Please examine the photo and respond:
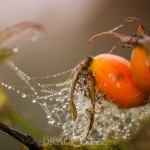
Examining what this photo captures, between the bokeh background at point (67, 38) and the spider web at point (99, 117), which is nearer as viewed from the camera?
the spider web at point (99, 117)

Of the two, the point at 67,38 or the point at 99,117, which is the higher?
the point at 67,38

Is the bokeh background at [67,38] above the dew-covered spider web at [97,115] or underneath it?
above

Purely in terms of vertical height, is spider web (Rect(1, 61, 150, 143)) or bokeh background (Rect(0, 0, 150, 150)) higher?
bokeh background (Rect(0, 0, 150, 150))

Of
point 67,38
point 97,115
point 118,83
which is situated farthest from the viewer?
point 67,38

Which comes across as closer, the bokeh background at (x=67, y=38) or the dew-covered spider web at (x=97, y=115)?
the dew-covered spider web at (x=97, y=115)

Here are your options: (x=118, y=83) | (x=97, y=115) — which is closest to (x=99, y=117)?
(x=97, y=115)

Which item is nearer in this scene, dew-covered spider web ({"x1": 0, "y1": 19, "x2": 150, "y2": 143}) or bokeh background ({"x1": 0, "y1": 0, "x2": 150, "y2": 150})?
dew-covered spider web ({"x1": 0, "y1": 19, "x2": 150, "y2": 143})

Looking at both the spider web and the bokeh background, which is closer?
the spider web

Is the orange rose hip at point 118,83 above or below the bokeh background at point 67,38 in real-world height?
below

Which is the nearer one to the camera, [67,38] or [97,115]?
[97,115]

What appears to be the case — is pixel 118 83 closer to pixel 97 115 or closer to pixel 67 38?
pixel 97 115

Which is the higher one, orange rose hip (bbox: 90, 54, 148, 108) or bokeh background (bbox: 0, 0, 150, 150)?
bokeh background (bbox: 0, 0, 150, 150)

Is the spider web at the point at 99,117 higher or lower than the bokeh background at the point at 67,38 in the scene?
lower
